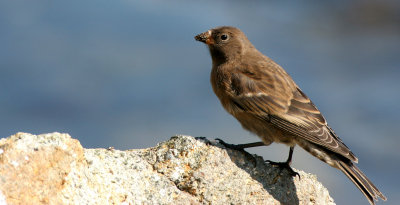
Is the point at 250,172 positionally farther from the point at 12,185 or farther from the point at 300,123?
the point at 12,185

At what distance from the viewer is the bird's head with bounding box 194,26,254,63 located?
6121mm

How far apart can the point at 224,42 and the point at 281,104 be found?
1.31 m

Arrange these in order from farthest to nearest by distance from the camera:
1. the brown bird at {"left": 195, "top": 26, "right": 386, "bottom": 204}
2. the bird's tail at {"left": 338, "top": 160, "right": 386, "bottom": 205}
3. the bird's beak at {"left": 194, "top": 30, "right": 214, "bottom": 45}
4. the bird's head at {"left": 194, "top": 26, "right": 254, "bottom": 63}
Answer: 1. the bird's beak at {"left": 194, "top": 30, "right": 214, "bottom": 45}
2. the bird's head at {"left": 194, "top": 26, "right": 254, "bottom": 63}
3. the brown bird at {"left": 195, "top": 26, "right": 386, "bottom": 204}
4. the bird's tail at {"left": 338, "top": 160, "right": 386, "bottom": 205}

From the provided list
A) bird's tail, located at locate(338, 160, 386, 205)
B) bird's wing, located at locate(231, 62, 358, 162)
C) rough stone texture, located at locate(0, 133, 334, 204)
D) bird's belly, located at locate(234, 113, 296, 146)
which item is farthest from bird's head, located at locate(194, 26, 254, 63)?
bird's tail, located at locate(338, 160, 386, 205)

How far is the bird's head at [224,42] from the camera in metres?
6.12

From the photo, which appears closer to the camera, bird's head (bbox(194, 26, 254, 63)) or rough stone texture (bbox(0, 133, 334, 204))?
rough stone texture (bbox(0, 133, 334, 204))

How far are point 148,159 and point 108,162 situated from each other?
416 mm

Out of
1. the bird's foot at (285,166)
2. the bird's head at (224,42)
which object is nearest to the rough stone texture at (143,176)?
the bird's foot at (285,166)

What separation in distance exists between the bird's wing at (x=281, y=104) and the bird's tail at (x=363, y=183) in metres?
0.13

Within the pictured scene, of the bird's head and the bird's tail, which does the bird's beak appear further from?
the bird's tail

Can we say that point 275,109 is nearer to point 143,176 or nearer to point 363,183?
point 363,183

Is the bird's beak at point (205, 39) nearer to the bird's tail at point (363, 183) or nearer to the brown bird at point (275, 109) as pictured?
the brown bird at point (275, 109)

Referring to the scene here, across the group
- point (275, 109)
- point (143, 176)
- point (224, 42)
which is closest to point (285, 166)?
point (275, 109)

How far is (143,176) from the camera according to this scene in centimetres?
381
